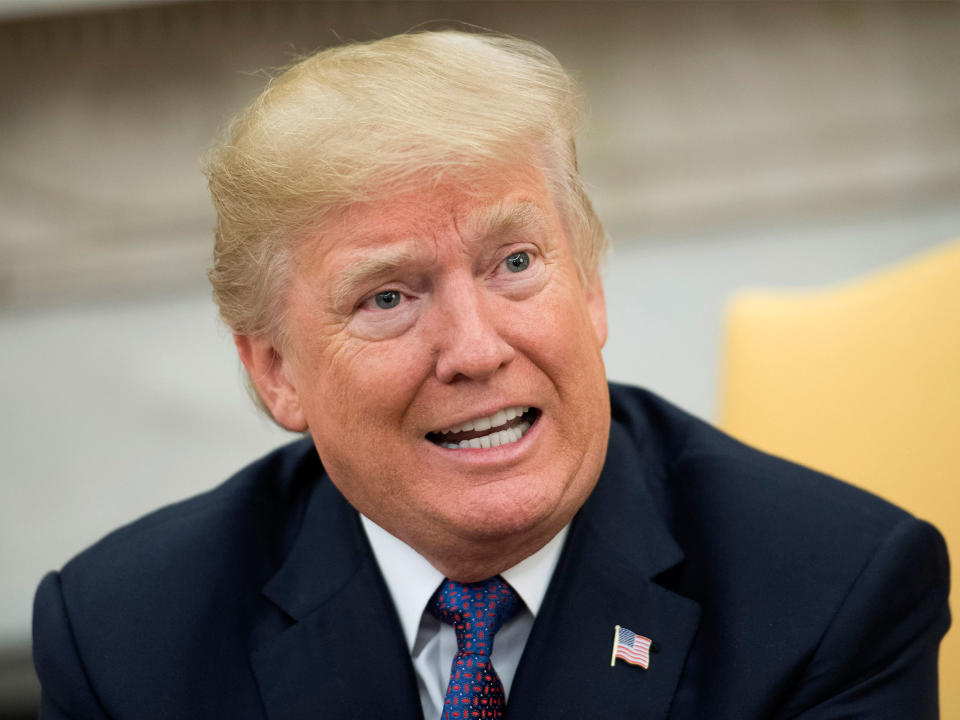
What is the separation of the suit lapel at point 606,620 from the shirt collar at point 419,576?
0.02 metres

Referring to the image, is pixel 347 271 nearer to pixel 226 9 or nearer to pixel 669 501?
pixel 669 501

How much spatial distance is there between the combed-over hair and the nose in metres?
0.16

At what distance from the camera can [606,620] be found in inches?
63.0

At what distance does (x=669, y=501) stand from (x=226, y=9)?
2.10 metres

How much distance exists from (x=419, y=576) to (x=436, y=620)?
8cm

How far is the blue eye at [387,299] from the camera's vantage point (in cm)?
152

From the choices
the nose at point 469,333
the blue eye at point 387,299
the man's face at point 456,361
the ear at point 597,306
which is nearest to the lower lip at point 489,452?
the man's face at point 456,361

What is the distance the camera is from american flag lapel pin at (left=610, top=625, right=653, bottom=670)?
61.4 inches

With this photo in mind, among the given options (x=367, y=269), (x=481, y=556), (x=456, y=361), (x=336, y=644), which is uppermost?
(x=367, y=269)

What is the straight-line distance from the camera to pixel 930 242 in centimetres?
323

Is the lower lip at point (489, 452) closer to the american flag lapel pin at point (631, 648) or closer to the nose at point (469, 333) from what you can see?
the nose at point (469, 333)

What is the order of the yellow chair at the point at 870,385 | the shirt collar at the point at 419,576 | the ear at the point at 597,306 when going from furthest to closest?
the yellow chair at the point at 870,385
the ear at the point at 597,306
the shirt collar at the point at 419,576

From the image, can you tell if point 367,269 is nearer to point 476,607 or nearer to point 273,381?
point 273,381

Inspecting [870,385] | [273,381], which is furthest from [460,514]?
[870,385]
